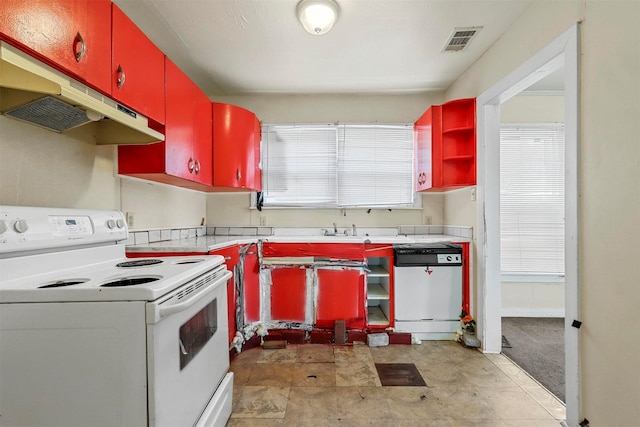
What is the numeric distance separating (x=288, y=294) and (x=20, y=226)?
1.76 meters

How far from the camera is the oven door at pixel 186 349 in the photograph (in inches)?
35.8

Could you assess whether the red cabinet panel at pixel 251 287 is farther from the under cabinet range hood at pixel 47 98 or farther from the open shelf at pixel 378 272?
the under cabinet range hood at pixel 47 98

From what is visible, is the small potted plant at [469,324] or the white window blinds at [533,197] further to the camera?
the white window blinds at [533,197]

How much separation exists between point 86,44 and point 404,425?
243 centimetres

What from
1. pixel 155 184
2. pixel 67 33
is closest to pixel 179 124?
pixel 155 184

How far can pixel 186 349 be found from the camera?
3.65 feet

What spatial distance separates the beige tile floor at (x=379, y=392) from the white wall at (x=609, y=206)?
1.36ft

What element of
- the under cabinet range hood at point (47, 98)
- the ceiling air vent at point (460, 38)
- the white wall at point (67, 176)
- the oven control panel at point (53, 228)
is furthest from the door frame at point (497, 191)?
the white wall at point (67, 176)

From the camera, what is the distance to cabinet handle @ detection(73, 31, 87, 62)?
116 cm

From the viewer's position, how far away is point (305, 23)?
1780 millimetres

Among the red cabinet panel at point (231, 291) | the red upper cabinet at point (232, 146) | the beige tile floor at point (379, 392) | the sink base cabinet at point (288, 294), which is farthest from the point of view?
the red upper cabinet at point (232, 146)

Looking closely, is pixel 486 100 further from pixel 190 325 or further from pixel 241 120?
pixel 190 325

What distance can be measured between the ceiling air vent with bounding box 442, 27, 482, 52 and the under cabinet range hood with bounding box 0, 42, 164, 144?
7.19 ft

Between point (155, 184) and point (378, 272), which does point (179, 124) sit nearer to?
point (155, 184)
